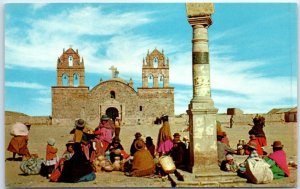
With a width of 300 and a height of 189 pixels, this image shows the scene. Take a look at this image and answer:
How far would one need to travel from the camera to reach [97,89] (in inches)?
545

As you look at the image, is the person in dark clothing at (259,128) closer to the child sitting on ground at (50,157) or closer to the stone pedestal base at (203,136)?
the stone pedestal base at (203,136)

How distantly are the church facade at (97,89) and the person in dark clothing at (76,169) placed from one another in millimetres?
1926

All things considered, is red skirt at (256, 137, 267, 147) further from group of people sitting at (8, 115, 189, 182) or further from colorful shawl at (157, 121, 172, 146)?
colorful shawl at (157, 121, 172, 146)

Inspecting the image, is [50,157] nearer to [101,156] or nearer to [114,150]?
[101,156]

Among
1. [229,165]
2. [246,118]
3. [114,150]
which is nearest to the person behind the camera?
[229,165]

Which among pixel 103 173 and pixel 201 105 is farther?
pixel 103 173

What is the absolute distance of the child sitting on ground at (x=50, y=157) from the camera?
8.34 m

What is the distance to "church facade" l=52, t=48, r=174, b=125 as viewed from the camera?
10.0 meters

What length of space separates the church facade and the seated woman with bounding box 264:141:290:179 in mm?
2805

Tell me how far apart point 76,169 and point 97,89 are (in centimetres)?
608

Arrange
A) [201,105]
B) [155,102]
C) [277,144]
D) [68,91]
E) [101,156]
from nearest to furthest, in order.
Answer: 1. [201,105]
2. [277,144]
3. [101,156]
4. [68,91]
5. [155,102]

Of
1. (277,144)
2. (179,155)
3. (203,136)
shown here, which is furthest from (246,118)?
(203,136)

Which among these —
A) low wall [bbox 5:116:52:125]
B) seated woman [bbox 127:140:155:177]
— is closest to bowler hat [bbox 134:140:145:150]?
seated woman [bbox 127:140:155:177]

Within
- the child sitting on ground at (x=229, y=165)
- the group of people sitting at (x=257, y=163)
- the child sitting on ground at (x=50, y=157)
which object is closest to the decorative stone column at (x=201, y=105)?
the child sitting on ground at (x=229, y=165)
